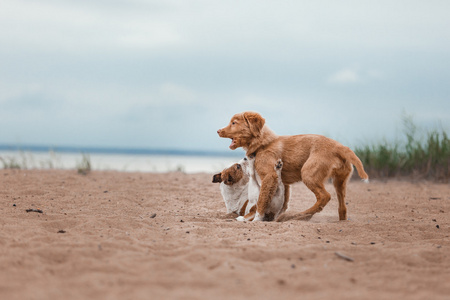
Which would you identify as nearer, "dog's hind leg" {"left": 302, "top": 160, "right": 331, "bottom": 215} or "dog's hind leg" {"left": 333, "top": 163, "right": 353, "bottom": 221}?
"dog's hind leg" {"left": 302, "top": 160, "right": 331, "bottom": 215}

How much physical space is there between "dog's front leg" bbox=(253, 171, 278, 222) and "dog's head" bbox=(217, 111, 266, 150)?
0.61 metres

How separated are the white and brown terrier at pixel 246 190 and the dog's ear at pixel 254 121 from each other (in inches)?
16.3

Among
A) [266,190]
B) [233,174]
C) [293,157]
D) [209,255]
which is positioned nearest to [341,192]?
[293,157]

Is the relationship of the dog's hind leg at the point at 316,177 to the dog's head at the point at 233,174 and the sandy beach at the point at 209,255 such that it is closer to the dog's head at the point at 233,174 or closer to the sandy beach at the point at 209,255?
the sandy beach at the point at 209,255

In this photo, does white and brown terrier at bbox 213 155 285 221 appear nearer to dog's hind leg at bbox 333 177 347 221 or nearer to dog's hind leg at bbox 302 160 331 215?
dog's hind leg at bbox 302 160 331 215

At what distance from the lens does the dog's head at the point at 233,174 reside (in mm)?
6402

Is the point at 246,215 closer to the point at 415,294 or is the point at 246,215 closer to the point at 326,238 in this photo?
the point at 326,238

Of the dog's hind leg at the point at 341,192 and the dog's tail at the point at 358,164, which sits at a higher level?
the dog's tail at the point at 358,164

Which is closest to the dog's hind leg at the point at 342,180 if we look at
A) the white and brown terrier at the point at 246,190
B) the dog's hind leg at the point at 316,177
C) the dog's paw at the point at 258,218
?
the dog's hind leg at the point at 316,177

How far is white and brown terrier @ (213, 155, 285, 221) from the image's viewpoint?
6.07 meters

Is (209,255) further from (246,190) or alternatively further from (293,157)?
(246,190)

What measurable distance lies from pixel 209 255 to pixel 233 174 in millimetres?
2599

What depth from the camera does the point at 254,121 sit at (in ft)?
19.6

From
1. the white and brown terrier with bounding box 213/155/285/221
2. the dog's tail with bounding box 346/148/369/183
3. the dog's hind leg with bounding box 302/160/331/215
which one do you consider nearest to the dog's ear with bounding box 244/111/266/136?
the white and brown terrier with bounding box 213/155/285/221
